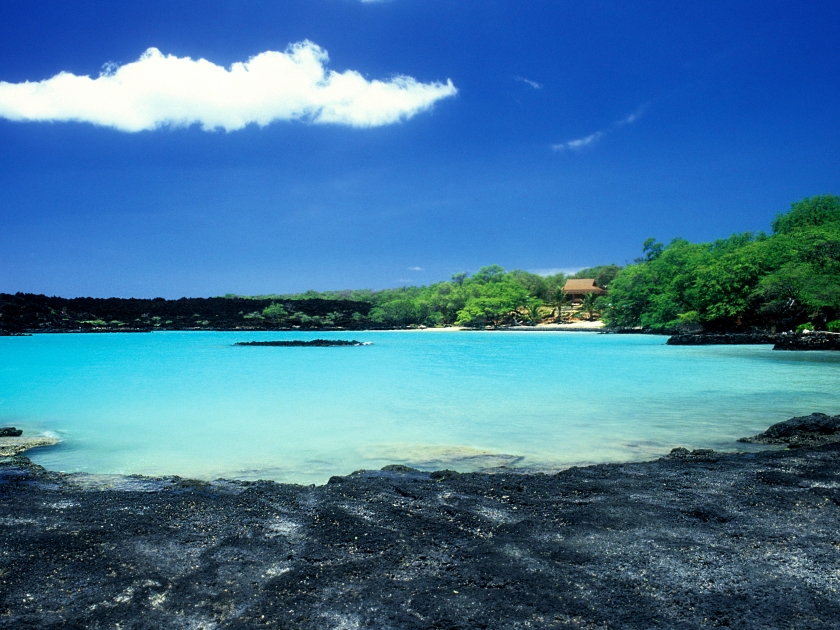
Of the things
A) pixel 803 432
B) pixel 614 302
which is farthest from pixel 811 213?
pixel 803 432

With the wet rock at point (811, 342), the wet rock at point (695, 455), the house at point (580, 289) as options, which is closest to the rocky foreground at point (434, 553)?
the wet rock at point (695, 455)

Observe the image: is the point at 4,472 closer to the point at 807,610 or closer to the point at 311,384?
the point at 807,610

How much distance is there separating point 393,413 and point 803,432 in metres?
6.80

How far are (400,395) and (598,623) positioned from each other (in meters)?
11.5

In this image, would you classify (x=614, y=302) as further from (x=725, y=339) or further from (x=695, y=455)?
(x=695, y=455)

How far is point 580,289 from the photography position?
7694 centimetres

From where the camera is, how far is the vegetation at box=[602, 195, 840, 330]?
27344 millimetres

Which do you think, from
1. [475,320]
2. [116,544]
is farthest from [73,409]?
[475,320]

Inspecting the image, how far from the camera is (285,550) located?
3.41 meters

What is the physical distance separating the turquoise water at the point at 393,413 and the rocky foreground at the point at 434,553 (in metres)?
1.84

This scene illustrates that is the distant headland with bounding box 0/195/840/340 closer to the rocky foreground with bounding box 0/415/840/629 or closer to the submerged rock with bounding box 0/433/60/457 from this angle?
the rocky foreground with bounding box 0/415/840/629

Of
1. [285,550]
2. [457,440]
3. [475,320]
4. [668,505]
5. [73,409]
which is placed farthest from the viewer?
[475,320]

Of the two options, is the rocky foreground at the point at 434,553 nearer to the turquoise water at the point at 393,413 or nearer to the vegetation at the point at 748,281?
the turquoise water at the point at 393,413

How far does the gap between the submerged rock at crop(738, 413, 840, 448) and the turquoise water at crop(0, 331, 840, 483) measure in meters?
0.47
